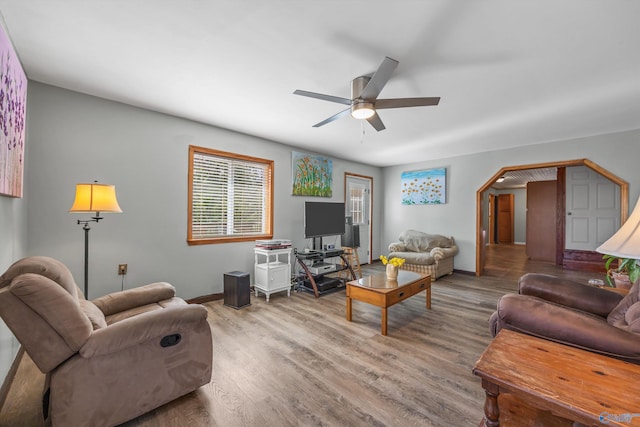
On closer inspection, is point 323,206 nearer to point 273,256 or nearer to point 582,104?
point 273,256

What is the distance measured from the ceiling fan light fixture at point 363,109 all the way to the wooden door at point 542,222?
7179 mm

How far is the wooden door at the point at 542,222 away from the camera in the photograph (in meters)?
6.90

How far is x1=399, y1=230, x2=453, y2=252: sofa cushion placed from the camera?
5406 millimetres

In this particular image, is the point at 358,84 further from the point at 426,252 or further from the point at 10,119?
the point at 426,252

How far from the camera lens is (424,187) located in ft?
19.6

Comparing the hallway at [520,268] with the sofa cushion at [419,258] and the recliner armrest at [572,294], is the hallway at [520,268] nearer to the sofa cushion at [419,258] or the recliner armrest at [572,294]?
the sofa cushion at [419,258]

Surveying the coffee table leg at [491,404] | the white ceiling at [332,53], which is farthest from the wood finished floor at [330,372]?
the white ceiling at [332,53]

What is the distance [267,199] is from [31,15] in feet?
10.1

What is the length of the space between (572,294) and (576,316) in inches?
32.8

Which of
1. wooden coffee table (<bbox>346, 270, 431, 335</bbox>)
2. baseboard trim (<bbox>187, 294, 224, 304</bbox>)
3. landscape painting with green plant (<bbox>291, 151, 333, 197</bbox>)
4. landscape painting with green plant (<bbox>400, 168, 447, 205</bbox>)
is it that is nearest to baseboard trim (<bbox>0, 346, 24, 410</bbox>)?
baseboard trim (<bbox>187, 294, 224, 304</bbox>)

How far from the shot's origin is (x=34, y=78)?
96.5 inches

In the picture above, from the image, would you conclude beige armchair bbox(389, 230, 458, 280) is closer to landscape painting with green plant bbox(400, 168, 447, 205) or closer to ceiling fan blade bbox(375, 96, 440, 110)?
landscape painting with green plant bbox(400, 168, 447, 205)

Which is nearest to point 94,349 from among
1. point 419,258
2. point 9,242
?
point 9,242

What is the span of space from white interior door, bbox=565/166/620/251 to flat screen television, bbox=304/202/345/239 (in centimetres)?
530
